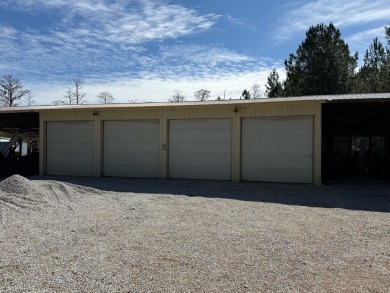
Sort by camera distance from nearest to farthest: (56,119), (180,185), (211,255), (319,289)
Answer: (319,289) < (211,255) < (180,185) < (56,119)

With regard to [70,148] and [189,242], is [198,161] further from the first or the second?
[189,242]

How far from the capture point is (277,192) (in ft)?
34.0

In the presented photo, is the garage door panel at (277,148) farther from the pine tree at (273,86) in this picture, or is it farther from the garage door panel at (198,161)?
Answer: the pine tree at (273,86)

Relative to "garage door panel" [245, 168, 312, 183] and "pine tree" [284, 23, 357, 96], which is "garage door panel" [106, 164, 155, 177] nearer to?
"garage door panel" [245, 168, 312, 183]

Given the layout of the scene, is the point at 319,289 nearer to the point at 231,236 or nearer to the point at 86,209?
the point at 231,236

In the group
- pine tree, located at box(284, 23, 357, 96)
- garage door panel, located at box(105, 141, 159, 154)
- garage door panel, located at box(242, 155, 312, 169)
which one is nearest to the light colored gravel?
garage door panel, located at box(242, 155, 312, 169)

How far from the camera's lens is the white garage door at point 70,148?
14.8m

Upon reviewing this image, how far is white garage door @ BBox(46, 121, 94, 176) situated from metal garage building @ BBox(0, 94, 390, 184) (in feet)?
0.13

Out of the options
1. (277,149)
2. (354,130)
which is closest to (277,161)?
(277,149)

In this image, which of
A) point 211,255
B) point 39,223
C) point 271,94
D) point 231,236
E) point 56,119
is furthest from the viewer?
point 271,94

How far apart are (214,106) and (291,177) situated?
143 inches

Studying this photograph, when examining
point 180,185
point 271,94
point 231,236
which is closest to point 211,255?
point 231,236

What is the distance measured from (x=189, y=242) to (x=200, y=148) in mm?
8436

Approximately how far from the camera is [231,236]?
218 inches
